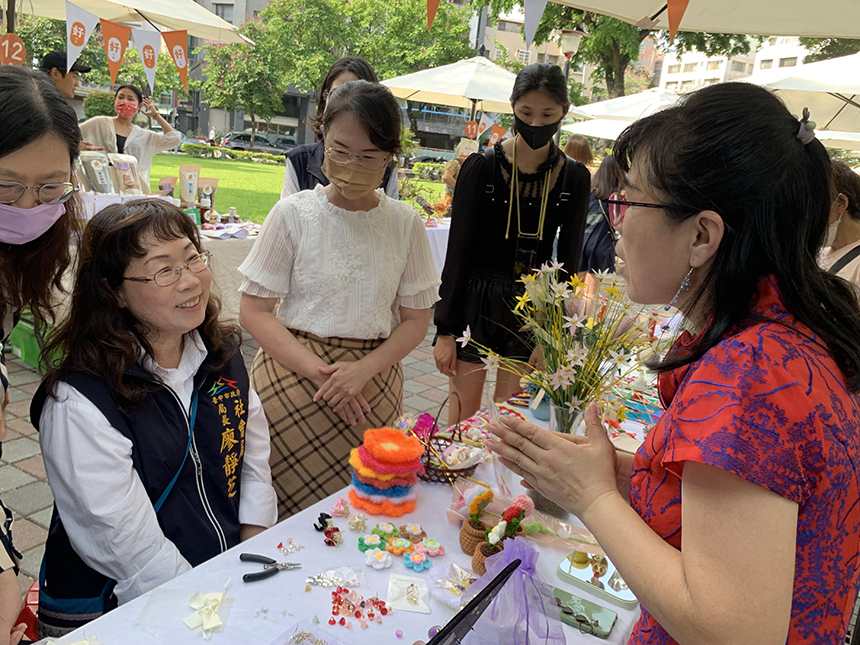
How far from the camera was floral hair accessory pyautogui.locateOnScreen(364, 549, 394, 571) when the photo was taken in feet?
4.42

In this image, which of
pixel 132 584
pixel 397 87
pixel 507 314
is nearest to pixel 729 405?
pixel 132 584

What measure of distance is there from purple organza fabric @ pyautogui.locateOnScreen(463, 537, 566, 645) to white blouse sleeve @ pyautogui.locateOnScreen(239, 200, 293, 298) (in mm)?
1288

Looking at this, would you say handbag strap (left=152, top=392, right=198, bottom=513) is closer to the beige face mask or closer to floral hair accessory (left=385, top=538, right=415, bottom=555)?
floral hair accessory (left=385, top=538, right=415, bottom=555)

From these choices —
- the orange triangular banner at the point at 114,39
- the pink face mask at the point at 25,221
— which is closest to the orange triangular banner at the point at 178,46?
the orange triangular banner at the point at 114,39

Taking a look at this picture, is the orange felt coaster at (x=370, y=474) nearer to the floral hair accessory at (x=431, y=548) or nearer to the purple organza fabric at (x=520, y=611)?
the floral hair accessory at (x=431, y=548)

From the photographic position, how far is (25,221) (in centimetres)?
149

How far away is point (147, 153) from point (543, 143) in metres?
5.59

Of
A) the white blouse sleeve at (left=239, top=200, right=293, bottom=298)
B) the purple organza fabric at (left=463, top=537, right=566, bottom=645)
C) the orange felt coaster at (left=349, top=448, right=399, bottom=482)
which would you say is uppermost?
the white blouse sleeve at (left=239, top=200, right=293, bottom=298)

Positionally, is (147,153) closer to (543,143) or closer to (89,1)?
(89,1)

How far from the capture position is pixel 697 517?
785 millimetres

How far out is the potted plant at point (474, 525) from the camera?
4.71ft

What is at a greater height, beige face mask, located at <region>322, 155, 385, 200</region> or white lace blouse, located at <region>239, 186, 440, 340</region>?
beige face mask, located at <region>322, 155, 385, 200</region>

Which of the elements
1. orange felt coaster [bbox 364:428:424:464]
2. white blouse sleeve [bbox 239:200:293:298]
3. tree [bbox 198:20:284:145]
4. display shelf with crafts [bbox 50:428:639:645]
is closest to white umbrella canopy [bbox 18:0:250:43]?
white blouse sleeve [bbox 239:200:293:298]

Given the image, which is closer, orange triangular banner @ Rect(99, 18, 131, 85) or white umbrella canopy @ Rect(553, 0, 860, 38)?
white umbrella canopy @ Rect(553, 0, 860, 38)
